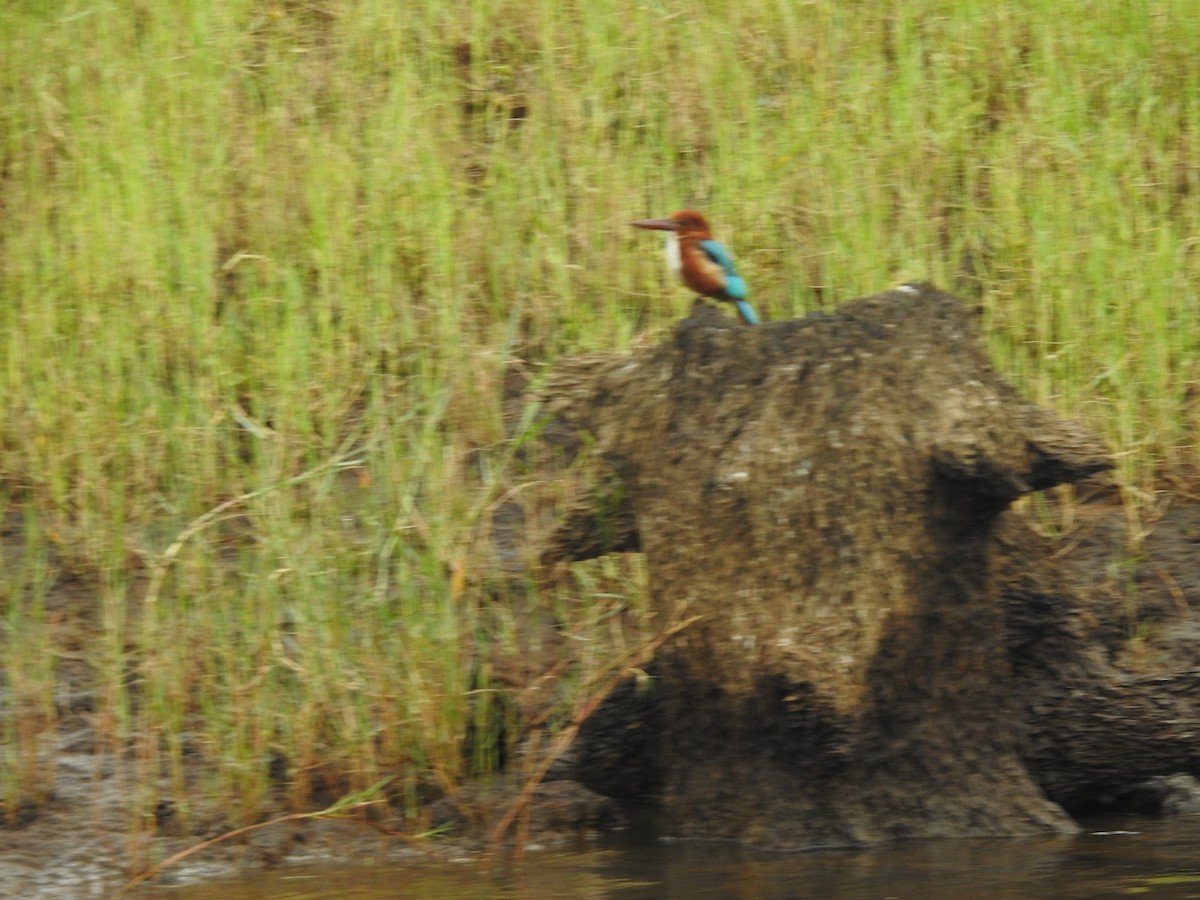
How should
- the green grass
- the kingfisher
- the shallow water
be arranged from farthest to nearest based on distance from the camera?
the kingfisher < the green grass < the shallow water

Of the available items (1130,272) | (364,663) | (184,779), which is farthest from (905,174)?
(184,779)

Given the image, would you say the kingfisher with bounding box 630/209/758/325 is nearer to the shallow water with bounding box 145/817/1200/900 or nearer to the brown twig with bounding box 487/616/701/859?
the brown twig with bounding box 487/616/701/859

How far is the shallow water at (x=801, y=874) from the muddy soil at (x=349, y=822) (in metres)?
0.11

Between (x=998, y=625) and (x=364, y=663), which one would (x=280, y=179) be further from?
(x=998, y=625)

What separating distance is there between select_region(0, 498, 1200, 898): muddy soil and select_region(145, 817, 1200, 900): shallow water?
0.11 meters

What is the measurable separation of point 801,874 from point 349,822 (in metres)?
1.15

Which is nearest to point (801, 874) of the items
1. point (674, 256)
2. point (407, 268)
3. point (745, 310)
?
point (745, 310)

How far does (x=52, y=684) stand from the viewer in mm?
4211

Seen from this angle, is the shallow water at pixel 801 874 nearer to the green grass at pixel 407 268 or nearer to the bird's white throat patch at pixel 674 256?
the green grass at pixel 407 268

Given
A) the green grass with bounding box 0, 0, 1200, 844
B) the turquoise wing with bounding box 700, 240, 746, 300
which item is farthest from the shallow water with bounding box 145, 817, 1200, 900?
the turquoise wing with bounding box 700, 240, 746, 300

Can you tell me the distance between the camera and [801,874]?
11.4 feet

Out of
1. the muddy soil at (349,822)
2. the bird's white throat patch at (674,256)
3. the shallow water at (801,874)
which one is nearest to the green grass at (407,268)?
the muddy soil at (349,822)

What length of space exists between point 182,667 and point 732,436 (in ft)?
4.89

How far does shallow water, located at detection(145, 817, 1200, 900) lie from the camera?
3.32 metres
